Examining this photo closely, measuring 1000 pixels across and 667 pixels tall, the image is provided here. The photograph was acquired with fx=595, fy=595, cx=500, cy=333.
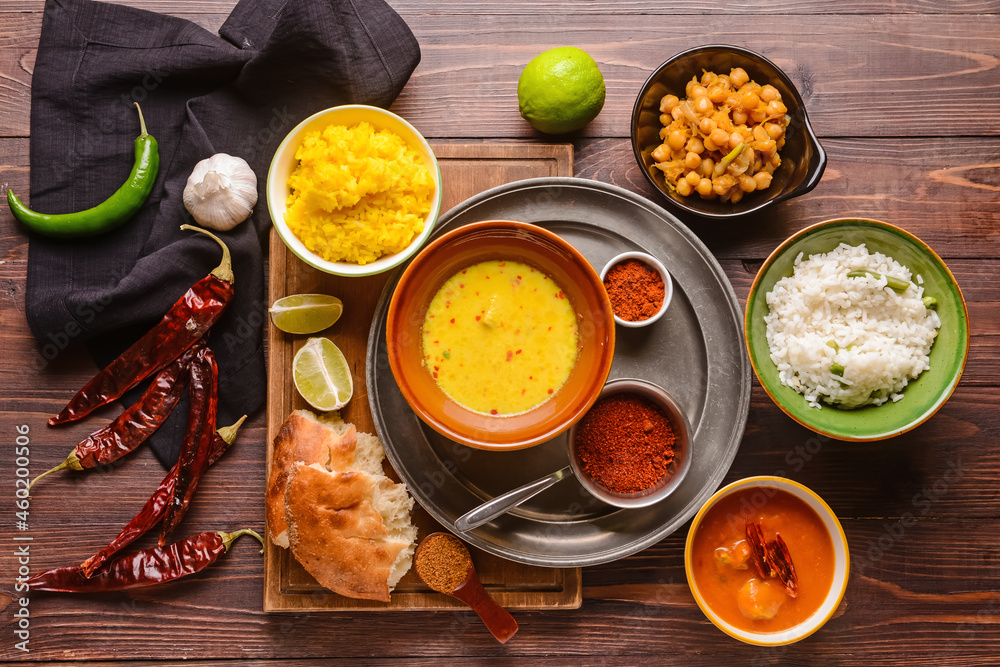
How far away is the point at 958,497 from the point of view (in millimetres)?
2918

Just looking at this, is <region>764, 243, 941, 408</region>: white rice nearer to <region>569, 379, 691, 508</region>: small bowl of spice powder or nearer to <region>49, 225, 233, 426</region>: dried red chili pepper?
<region>569, 379, 691, 508</region>: small bowl of spice powder

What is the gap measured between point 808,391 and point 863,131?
4.65 ft

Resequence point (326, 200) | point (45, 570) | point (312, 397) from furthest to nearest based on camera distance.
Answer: point (45, 570) → point (312, 397) → point (326, 200)

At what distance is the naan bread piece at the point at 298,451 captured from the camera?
2.52 meters

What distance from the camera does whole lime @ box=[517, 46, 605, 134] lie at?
2557mm

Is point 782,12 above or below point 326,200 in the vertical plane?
above

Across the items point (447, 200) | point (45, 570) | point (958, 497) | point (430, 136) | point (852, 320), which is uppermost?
point (430, 136)

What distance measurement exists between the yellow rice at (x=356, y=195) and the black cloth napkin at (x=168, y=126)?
41 centimetres

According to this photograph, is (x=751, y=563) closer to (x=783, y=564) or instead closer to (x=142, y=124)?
(x=783, y=564)

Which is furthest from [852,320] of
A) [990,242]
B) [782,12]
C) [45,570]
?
[45,570]

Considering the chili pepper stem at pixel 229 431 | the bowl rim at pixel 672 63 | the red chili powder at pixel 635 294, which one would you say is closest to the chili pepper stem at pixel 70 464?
the chili pepper stem at pixel 229 431

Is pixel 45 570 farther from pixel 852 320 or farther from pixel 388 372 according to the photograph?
pixel 852 320

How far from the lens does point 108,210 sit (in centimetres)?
273

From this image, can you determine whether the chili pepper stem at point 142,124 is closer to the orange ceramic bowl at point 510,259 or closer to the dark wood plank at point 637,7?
the dark wood plank at point 637,7
